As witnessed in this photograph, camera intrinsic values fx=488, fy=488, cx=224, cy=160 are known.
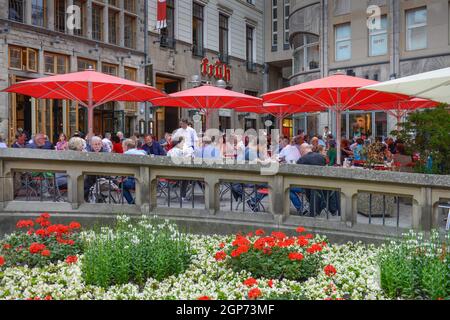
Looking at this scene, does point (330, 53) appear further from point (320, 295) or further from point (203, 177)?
point (320, 295)

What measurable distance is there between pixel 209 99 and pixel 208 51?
58.5 feet

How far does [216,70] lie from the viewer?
32844mm

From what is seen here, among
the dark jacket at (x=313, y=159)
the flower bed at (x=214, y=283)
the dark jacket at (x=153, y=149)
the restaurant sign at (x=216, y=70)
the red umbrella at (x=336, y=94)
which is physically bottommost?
the flower bed at (x=214, y=283)

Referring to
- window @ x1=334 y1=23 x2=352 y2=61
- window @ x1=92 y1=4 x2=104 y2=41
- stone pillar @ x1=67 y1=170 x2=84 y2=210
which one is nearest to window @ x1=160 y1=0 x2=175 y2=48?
window @ x1=92 y1=4 x2=104 y2=41

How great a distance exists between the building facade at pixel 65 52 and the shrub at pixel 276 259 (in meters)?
13.1

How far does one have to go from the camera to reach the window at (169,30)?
92.4 ft

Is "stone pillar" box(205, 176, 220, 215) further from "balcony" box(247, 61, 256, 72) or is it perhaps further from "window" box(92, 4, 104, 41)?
"balcony" box(247, 61, 256, 72)

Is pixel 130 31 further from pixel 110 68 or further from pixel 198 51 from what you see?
pixel 198 51

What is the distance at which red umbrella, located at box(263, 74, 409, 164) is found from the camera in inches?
427

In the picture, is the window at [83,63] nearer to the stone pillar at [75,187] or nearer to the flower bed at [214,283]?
the stone pillar at [75,187]

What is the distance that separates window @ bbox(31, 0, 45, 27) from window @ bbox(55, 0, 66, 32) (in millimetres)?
810

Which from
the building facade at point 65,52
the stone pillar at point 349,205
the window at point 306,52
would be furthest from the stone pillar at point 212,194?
the window at point 306,52

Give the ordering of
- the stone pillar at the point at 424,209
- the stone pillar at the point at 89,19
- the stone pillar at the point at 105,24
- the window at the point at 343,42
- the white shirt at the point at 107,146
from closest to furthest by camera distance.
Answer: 1. the stone pillar at the point at 424,209
2. the white shirt at the point at 107,146
3. the stone pillar at the point at 89,19
4. the stone pillar at the point at 105,24
5. the window at the point at 343,42

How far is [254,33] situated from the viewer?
3884 cm
